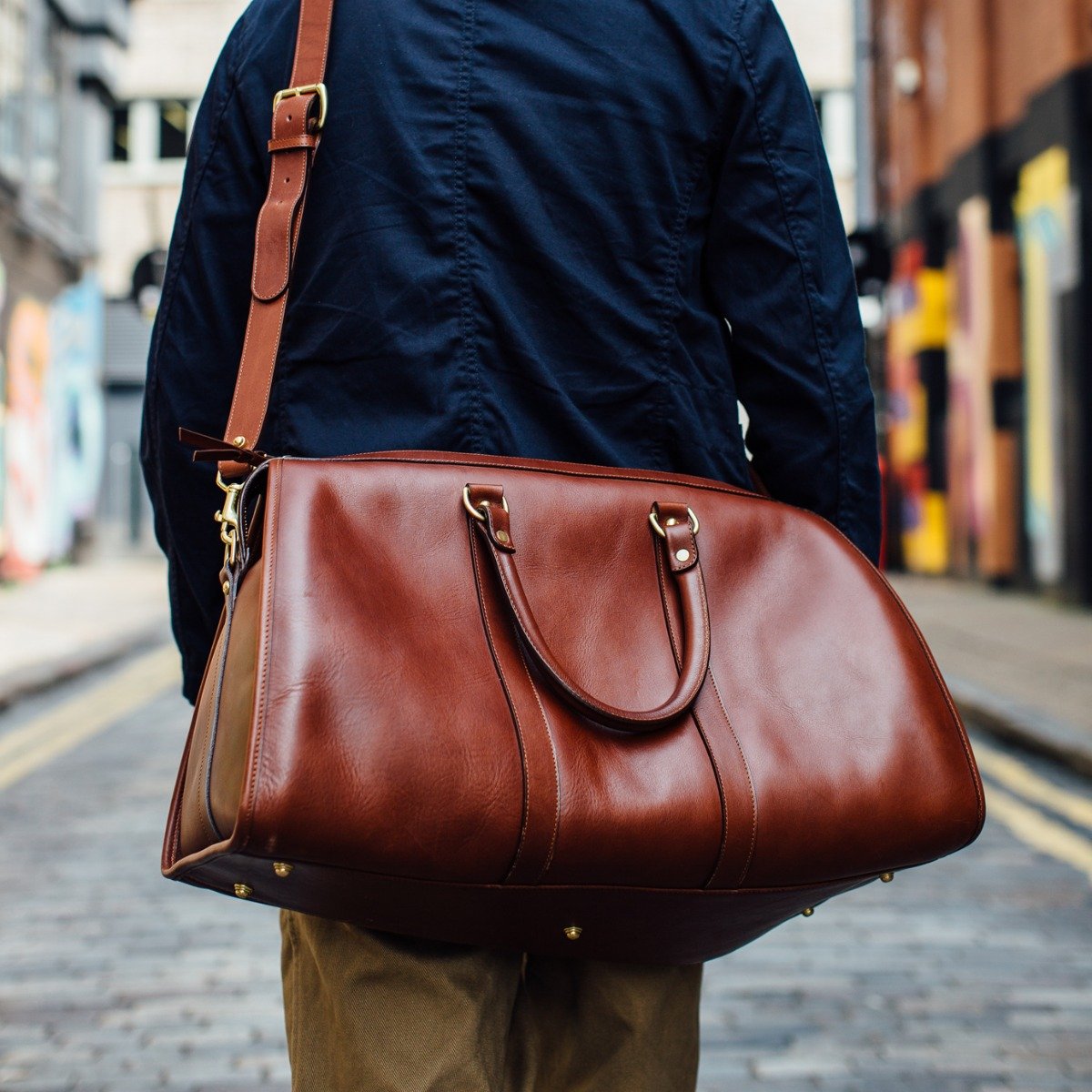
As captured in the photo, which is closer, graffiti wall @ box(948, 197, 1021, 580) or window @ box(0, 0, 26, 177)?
graffiti wall @ box(948, 197, 1021, 580)

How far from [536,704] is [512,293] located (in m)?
0.45

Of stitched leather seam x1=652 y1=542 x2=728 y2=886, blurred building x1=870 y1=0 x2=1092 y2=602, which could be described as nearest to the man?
stitched leather seam x1=652 y1=542 x2=728 y2=886

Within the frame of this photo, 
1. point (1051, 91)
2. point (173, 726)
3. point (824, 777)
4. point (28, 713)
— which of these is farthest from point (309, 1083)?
point (1051, 91)

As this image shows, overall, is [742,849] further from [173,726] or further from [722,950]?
[173,726]

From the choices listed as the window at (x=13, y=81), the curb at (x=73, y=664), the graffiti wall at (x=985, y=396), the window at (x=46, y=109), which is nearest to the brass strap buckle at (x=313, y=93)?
the curb at (x=73, y=664)

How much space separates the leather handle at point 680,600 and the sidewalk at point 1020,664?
507cm

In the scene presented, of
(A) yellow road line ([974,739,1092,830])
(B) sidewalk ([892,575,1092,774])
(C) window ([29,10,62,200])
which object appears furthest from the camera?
(C) window ([29,10,62,200])

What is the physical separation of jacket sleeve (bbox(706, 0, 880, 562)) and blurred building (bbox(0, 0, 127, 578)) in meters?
15.7

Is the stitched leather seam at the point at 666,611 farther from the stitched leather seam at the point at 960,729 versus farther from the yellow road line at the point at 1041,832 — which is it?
the yellow road line at the point at 1041,832

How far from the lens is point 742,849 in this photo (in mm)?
1313

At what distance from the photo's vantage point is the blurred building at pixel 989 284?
1327 cm

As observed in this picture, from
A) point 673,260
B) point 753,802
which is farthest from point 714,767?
point 673,260

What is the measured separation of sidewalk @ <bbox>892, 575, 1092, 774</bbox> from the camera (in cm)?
670

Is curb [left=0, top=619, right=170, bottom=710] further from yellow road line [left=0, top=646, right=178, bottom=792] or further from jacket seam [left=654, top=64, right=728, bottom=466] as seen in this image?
jacket seam [left=654, top=64, right=728, bottom=466]
